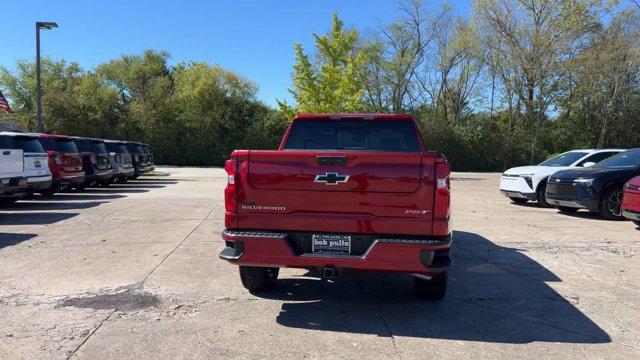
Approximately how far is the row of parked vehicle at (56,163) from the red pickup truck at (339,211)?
27.9 ft

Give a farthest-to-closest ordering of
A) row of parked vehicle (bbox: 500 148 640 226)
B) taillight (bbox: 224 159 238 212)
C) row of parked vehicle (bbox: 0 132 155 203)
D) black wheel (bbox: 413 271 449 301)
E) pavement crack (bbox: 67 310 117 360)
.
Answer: row of parked vehicle (bbox: 500 148 640 226) → row of parked vehicle (bbox: 0 132 155 203) → black wheel (bbox: 413 271 449 301) → taillight (bbox: 224 159 238 212) → pavement crack (bbox: 67 310 117 360)

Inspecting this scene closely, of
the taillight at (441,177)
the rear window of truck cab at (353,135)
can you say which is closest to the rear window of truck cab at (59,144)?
the rear window of truck cab at (353,135)

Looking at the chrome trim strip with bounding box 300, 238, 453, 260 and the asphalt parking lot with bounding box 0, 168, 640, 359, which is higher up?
the chrome trim strip with bounding box 300, 238, 453, 260

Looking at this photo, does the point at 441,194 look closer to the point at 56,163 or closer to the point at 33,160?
the point at 33,160

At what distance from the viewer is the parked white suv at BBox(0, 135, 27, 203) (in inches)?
A: 412

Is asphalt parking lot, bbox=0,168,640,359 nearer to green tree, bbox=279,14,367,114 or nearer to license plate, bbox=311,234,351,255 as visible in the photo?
license plate, bbox=311,234,351,255

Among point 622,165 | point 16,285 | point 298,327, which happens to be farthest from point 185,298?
point 622,165

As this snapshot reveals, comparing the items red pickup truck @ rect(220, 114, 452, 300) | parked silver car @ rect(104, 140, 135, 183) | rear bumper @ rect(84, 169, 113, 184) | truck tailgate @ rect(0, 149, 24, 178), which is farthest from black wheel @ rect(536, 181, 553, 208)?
parked silver car @ rect(104, 140, 135, 183)

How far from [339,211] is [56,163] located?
1148 centimetres

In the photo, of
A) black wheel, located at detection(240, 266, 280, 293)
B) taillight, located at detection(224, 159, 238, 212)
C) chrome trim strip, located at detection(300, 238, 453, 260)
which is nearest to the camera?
chrome trim strip, located at detection(300, 238, 453, 260)

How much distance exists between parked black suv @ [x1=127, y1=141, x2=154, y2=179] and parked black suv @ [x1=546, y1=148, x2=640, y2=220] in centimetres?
1575

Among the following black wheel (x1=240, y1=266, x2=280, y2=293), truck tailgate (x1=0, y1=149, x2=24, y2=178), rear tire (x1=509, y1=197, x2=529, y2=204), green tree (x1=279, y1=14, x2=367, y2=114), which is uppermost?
green tree (x1=279, y1=14, x2=367, y2=114)

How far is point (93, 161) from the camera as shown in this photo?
15727 mm

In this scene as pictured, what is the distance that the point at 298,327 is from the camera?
442 centimetres
